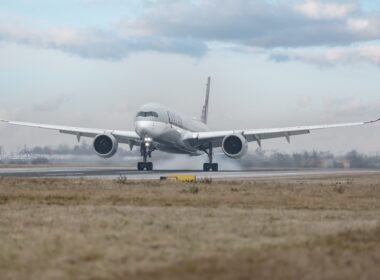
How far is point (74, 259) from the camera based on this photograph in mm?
12898

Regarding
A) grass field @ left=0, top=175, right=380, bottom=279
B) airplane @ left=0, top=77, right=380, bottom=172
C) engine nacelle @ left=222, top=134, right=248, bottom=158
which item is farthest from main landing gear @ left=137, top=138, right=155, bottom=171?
grass field @ left=0, top=175, right=380, bottom=279

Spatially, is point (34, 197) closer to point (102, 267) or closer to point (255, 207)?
point (255, 207)

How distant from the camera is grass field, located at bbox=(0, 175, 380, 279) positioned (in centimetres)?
1184

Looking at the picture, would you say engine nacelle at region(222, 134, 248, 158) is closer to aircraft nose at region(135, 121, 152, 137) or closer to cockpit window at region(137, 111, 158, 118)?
cockpit window at region(137, 111, 158, 118)

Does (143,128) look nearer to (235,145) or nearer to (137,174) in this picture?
(235,145)

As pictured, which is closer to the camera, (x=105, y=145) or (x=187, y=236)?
(x=187, y=236)

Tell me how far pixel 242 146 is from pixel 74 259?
168 ft

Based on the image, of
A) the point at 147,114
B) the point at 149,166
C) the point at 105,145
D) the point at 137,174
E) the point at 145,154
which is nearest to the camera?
the point at 137,174

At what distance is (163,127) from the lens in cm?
6475

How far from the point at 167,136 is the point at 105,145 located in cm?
557

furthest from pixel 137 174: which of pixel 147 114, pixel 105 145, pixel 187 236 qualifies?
pixel 187 236

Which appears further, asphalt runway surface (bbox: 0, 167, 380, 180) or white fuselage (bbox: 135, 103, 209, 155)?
white fuselage (bbox: 135, 103, 209, 155)

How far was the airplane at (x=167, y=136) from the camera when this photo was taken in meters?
64.3

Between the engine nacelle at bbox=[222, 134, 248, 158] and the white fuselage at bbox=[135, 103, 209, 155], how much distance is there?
5.08m
